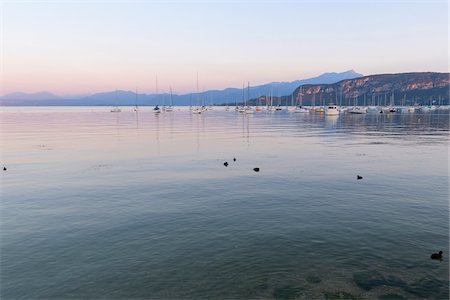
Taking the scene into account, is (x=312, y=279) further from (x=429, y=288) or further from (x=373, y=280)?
(x=429, y=288)

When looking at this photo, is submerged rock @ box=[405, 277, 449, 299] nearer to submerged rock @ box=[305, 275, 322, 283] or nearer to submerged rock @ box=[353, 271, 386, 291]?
submerged rock @ box=[353, 271, 386, 291]

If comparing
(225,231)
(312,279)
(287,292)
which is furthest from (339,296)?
(225,231)

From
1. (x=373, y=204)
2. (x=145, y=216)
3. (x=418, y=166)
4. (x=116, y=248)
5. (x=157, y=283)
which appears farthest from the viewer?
(x=418, y=166)

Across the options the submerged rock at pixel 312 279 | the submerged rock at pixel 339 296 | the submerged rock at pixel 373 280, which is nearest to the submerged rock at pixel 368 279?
the submerged rock at pixel 373 280

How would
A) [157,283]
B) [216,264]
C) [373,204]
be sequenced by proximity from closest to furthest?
[157,283], [216,264], [373,204]

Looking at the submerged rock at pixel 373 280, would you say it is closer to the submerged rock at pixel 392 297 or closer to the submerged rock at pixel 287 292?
the submerged rock at pixel 392 297

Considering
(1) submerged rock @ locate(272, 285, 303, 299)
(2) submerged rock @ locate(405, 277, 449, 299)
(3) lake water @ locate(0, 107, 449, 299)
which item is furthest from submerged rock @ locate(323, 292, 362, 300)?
(2) submerged rock @ locate(405, 277, 449, 299)

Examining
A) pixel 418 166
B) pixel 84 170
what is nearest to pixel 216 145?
pixel 84 170

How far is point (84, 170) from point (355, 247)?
102 ft

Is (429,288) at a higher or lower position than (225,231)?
lower

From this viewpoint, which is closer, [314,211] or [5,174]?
[314,211]

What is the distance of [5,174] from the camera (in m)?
36.6

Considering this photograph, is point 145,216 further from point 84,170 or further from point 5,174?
point 5,174

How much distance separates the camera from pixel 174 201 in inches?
1045
